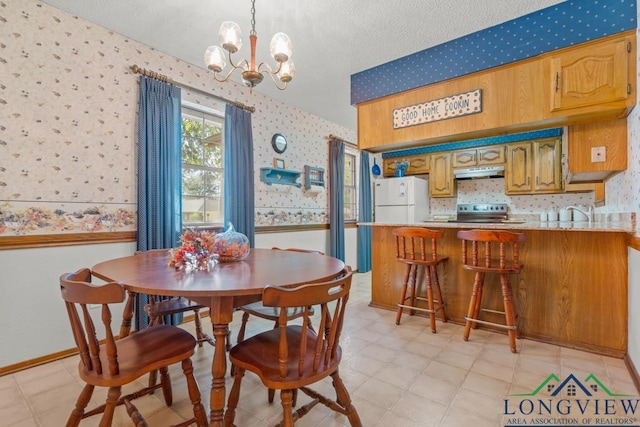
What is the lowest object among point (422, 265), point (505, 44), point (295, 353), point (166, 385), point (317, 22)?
point (166, 385)

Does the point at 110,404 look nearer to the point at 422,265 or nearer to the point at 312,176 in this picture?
the point at 422,265

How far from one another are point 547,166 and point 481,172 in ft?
2.58

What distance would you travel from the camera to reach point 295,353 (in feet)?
4.47

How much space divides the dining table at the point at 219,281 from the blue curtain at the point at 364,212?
3715 mm

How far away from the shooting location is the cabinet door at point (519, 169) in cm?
421

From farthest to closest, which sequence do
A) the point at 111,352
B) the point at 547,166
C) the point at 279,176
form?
1. the point at 547,166
2. the point at 279,176
3. the point at 111,352

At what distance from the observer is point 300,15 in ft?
7.88

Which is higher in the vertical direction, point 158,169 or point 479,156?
point 479,156

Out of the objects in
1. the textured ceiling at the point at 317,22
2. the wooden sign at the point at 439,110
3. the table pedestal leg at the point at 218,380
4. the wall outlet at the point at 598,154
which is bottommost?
the table pedestal leg at the point at 218,380

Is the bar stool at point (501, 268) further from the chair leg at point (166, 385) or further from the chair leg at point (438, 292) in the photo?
the chair leg at point (166, 385)

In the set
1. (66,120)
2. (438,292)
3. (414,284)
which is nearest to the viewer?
(66,120)

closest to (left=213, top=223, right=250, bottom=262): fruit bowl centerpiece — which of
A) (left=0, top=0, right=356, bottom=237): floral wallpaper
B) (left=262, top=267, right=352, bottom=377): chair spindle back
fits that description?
(left=262, top=267, right=352, bottom=377): chair spindle back

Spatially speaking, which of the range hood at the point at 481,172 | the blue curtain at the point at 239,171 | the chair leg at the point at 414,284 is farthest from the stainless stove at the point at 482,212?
the blue curtain at the point at 239,171

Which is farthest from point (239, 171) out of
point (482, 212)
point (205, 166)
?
point (482, 212)
